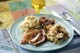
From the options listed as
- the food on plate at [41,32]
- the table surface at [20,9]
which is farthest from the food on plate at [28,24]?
the table surface at [20,9]

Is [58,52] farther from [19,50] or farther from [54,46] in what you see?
[19,50]

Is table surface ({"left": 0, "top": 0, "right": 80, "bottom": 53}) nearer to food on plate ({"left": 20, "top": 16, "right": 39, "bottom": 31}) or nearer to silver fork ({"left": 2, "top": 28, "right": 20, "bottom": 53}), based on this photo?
silver fork ({"left": 2, "top": 28, "right": 20, "bottom": 53})

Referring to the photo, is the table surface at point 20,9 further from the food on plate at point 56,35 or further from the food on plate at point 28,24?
the food on plate at point 56,35

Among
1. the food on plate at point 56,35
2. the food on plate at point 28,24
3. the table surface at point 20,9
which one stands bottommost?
the food on plate at point 56,35

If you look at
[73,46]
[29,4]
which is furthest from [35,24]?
[29,4]

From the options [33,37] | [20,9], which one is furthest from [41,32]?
[20,9]

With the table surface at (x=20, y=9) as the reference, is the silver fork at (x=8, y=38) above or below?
below

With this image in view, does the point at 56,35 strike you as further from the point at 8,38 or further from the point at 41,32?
the point at 8,38

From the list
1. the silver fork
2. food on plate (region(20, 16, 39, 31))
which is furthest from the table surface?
food on plate (region(20, 16, 39, 31))
